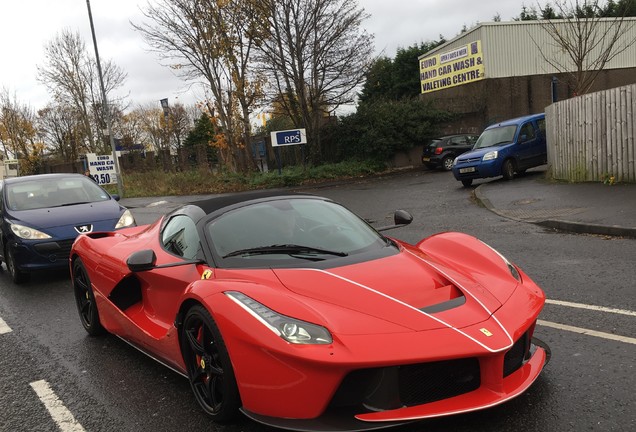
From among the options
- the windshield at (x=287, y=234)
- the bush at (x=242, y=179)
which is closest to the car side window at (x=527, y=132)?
the bush at (x=242, y=179)

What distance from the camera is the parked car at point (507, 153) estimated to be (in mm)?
16328

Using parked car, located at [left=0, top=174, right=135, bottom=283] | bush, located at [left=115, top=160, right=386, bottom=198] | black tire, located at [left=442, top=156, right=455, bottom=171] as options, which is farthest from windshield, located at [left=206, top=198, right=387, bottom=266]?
black tire, located at [left=442, top=156, right=455, bottom=171]

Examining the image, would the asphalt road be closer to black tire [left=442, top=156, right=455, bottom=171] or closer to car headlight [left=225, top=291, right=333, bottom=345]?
car headlight [left=225, top=291, right=333, bottom=345]

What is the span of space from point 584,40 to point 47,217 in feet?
56.5

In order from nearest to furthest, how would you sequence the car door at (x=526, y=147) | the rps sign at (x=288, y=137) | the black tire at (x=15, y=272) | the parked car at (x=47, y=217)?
1. the parked car at (x=47, y=217)
2. the black tire at (x=15, y=272)
3. the car door at (x=526, y=147)
4. the rps sign at (x=288, y=137)

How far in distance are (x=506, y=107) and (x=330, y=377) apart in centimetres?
3032

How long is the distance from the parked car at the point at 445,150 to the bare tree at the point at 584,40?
4.83m

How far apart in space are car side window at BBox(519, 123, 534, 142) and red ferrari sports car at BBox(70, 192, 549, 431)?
1388cm

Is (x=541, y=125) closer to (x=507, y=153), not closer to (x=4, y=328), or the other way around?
(x=507, y=153)

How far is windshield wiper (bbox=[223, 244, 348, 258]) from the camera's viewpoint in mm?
3561

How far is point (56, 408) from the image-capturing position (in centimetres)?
361

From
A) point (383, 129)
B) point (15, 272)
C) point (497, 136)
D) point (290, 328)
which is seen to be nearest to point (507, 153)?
point (497, 136)

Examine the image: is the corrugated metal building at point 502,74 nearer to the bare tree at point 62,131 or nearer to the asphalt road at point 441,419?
the asphalt road at point 441,419

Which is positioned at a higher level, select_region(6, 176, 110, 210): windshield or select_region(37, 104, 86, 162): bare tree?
select_region(37, 104, 86, 162): bare tree
